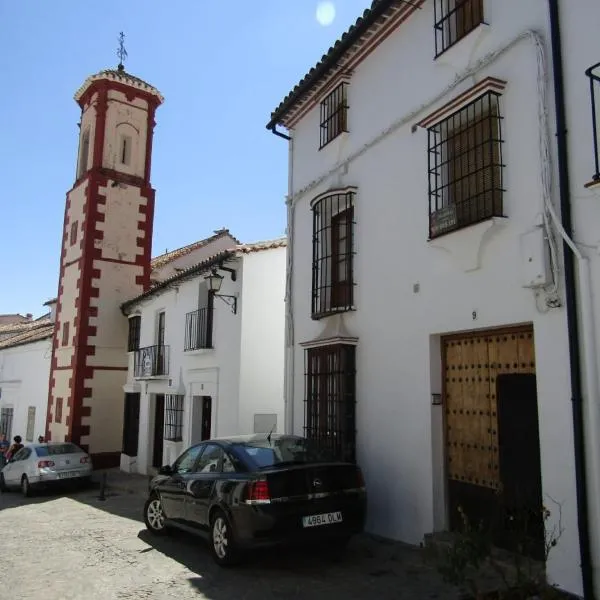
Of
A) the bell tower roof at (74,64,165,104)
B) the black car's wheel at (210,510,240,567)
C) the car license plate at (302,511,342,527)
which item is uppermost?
the bell tower roof at (74,64,165,104)

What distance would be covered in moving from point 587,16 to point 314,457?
5.29 m

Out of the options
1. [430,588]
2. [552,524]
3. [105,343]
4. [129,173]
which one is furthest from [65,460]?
[552,524]

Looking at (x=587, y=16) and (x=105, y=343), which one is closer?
(x=587, y=16)

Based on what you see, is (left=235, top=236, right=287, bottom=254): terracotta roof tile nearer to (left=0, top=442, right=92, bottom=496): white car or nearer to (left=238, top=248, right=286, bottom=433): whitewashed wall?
(left=238, top=248, right=286, bottom=433): whitewashed wall

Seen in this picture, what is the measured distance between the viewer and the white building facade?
208 inches

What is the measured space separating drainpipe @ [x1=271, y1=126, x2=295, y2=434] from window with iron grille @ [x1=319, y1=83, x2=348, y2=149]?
4.18 ft

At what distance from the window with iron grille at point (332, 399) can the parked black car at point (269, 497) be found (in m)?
1.15

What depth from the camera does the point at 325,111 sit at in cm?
970

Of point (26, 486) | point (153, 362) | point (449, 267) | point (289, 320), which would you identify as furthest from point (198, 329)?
point (449, 267)

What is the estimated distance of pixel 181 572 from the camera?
253 inches

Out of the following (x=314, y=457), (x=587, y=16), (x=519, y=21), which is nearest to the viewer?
(x=587, y=16)

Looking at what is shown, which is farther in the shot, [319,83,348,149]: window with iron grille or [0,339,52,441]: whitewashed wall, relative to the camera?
[0,339,52,441]: whitewashed wall

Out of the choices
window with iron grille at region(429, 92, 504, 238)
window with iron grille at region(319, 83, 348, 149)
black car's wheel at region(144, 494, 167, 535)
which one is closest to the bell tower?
black car's wheel at region(144, 494, 167, 535)

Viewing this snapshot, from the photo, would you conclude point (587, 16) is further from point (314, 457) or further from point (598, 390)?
point (314, 457)
